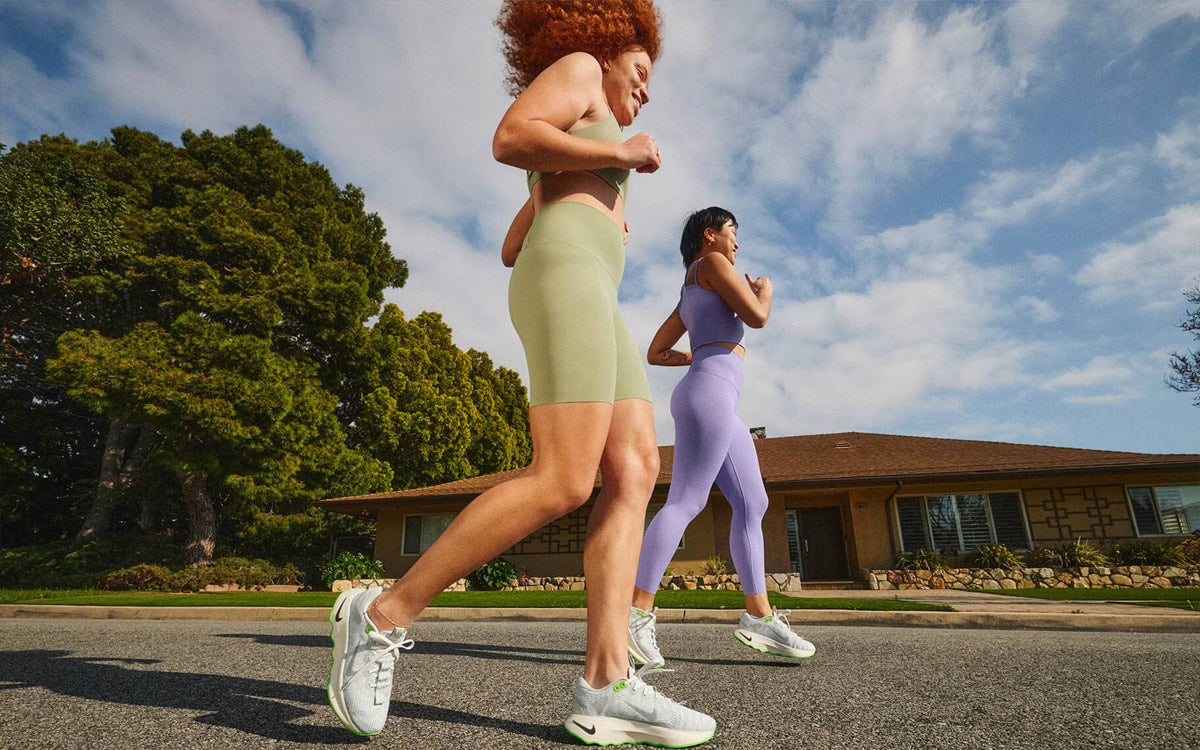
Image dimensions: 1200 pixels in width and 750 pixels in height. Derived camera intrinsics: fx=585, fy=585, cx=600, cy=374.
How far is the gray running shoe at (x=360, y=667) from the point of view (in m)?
1.38

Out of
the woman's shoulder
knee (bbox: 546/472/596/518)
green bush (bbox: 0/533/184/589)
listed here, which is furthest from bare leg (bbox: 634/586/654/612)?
green bush (bbox: 0/533/184/589)

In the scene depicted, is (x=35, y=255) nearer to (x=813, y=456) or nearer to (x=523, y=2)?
(x=523, y=2)

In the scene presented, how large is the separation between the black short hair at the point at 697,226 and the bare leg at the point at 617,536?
5.34 feet

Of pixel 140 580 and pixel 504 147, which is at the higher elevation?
pixel 504 147

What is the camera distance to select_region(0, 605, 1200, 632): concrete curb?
14.9ft

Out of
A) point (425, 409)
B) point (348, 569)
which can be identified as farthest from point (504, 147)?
point (425, 409)

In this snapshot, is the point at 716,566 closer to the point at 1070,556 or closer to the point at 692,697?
the point at 1070,556

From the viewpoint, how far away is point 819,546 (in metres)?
16.7

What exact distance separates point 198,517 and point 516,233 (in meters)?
18.7

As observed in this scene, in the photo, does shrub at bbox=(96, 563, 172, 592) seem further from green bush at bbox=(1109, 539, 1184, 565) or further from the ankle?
green bush at bbox=(1109, 539, 1184, 565)

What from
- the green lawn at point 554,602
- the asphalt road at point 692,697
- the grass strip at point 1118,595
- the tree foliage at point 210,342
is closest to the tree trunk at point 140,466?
the tree foliage at point 210,342

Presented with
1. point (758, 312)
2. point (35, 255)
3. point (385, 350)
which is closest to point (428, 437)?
point (385, 350)

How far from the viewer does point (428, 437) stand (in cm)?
2241

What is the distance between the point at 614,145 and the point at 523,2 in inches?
33.5
